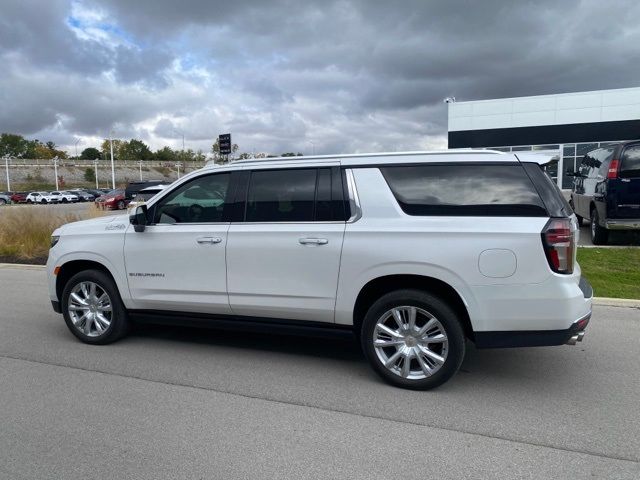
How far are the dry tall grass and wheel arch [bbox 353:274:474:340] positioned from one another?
10.0m

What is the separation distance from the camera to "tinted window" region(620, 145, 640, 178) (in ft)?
31.2

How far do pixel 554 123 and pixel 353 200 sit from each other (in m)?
29.9

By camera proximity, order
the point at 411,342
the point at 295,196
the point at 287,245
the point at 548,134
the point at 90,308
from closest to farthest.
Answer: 1. the point at 411,342
2. the point at 287,245
3. the point at 295,196
4. the point at 90,308
5. the point at 548,134

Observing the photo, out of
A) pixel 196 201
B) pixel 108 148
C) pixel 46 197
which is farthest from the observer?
pixel 108 148

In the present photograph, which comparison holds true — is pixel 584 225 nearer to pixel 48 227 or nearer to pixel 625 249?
pixel 625 249

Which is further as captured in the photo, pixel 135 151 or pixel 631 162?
pixel 135 151

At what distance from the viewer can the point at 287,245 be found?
14.6ft

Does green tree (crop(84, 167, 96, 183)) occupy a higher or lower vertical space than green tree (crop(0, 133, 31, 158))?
lower

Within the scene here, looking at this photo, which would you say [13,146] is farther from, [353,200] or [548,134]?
[353,200]

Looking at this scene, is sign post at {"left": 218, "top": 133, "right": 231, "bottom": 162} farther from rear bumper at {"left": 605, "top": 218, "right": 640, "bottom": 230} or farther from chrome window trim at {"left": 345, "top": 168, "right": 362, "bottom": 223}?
chrome window trim at {"left": 345, "top": 168, "right": 362, "bottom": 223}

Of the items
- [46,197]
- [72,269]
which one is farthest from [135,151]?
[72,269]

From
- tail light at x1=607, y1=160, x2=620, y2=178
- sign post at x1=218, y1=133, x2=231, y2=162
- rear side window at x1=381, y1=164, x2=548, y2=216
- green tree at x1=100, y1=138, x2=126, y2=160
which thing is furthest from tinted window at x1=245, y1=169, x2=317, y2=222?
green tree at x1=100, y1=138, x2=126, y2=160

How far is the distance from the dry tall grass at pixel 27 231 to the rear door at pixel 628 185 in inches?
488

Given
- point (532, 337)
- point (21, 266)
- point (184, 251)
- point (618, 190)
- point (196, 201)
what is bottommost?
point (21, 266)
